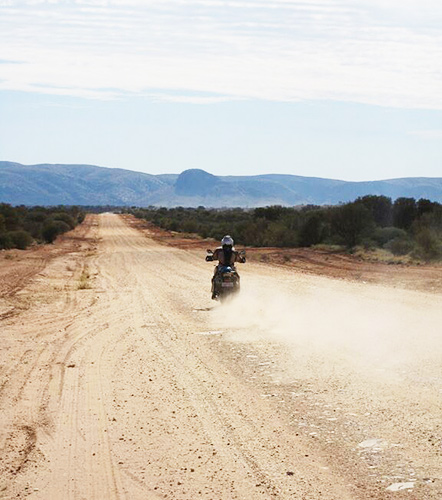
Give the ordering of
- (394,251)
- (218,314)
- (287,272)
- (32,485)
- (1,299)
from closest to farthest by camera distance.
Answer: (32,485)
(218,314)
(1,299)
(287,272)
(394,251)

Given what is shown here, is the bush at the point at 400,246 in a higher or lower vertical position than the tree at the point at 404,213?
lower

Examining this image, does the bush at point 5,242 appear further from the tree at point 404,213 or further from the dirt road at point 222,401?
the dirt road at point 222,401

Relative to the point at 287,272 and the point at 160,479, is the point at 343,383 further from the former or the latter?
the point at 287,272

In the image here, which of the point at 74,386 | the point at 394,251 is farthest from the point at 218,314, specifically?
the point at 394,251

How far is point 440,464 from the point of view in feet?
22.8

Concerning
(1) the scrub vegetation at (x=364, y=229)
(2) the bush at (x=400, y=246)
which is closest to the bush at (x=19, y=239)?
(1) the scrub vegetation at (x=364, y=229)

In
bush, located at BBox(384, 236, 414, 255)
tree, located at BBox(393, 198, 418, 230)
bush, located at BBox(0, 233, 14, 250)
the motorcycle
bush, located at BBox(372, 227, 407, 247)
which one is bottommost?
bush, located at BBox(0, 233, 14, 250)

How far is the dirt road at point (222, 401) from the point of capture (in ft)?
22.2

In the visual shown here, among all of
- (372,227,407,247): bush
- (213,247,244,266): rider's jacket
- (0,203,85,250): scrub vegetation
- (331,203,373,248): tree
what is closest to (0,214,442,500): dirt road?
(213,247,244,266): rider's jacket

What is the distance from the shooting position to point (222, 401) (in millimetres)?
9594

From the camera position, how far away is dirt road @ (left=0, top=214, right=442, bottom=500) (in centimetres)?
678

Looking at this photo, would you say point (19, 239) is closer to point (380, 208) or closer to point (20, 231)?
point (20, 231)

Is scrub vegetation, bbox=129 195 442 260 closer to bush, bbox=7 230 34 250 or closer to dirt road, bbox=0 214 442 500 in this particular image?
bush, bbox=7 230 34 250

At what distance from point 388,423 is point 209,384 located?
2.95m
